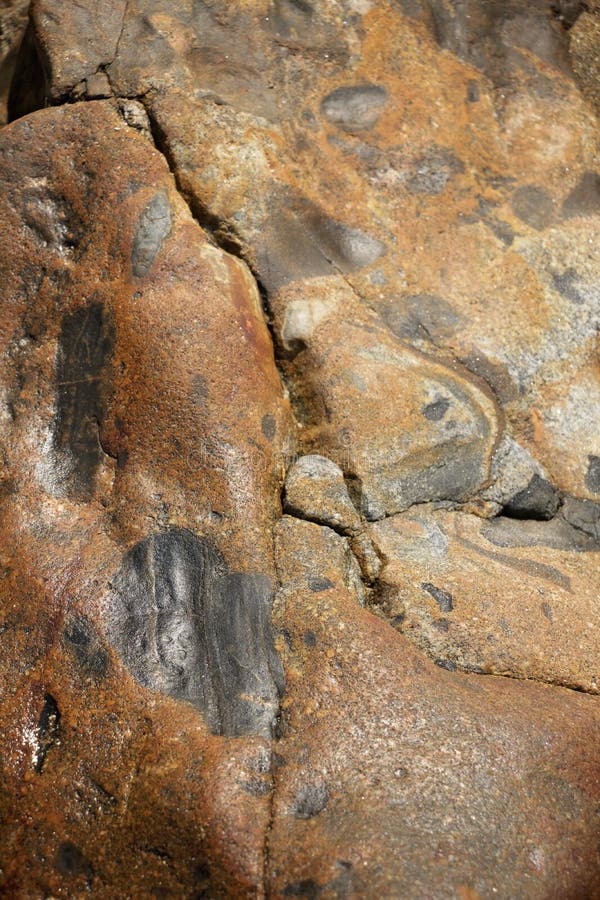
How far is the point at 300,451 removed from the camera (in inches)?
87.0

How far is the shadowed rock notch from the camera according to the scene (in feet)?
5.75

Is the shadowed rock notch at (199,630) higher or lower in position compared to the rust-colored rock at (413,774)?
lower

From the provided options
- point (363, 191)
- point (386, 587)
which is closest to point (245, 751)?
point (386, 587)

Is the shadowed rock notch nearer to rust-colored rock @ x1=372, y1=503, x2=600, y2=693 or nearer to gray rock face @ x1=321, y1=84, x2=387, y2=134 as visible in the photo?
rust-colored rock @ x1=372, y1=503, x2=600, y2=693

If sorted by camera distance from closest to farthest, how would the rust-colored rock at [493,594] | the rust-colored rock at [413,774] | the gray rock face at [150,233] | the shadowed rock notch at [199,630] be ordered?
the rust-colored rock at [413,774] < the shadowed rock notch at [199,630] < the rust-colored rock at [493,594] < the gray rock face at [150,233]

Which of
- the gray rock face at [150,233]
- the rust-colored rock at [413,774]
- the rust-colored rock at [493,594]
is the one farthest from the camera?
the gray rock face at [150,233]

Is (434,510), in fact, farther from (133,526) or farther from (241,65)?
(241,65)

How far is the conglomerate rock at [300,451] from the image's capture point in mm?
1653

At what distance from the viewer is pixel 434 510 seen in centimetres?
222

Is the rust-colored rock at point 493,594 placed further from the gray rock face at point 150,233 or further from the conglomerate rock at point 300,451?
the gray rock face at point 150,233

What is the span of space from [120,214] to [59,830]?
1410 mm

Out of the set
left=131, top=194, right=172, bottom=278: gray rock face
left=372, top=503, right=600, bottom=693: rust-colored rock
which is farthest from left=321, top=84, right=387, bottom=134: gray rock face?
left=372, top=503, right=600, bottom=693: rust-colored rock

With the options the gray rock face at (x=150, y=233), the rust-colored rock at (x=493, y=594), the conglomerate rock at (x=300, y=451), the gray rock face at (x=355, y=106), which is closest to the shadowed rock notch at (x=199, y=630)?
the conglomerate rock at (x=300, y=451)

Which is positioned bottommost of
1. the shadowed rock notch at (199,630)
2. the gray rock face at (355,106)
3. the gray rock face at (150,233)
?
the shadowed rock notch at (199,630)
